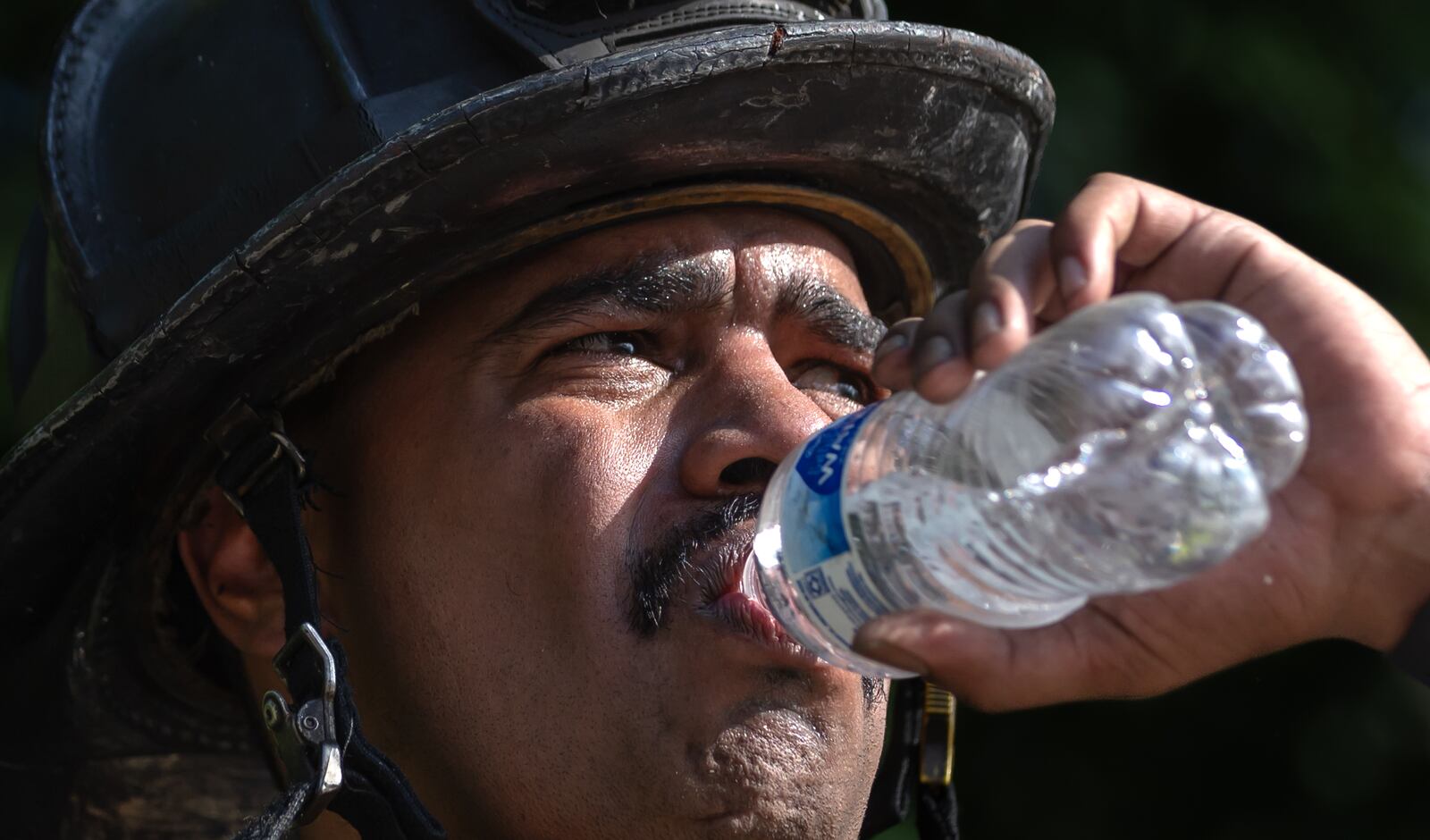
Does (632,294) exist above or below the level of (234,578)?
above

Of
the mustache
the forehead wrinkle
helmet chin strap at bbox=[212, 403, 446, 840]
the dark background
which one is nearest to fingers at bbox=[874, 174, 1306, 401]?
the mustache

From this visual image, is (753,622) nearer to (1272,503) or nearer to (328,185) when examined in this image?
(1272,503)

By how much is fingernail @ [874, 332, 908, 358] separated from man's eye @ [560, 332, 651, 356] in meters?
0.59

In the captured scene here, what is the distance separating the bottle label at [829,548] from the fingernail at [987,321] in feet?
0.74

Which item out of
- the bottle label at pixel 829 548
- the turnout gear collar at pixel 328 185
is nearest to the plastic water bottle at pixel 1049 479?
the bottle label at pixel 829 548

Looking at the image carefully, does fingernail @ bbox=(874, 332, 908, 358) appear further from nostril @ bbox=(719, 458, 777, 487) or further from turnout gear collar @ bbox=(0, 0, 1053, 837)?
turnout gear collar @ bbox=(0, 0, 1053, 837)

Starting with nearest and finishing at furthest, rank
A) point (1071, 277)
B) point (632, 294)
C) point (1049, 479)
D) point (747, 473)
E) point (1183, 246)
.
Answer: point (1071, 277), point (1049, 479), point (1183, 246), point (747, 473), point (632, 294)

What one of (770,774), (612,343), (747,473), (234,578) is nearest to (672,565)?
(747,473)

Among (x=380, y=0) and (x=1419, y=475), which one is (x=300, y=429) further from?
(x=1419, y=475)

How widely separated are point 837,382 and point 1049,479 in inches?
28.6

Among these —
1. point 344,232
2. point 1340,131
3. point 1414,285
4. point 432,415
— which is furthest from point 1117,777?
point 344,232

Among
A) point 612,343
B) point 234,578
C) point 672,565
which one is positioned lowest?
point 234,578

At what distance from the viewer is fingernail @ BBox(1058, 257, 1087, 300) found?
1812mm

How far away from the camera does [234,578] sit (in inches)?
104
